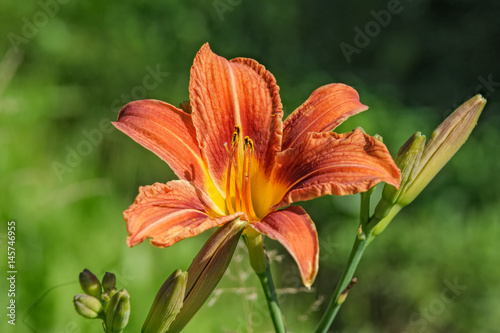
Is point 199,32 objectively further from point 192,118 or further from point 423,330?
point 192,118

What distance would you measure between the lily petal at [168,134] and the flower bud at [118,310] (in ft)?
0.86

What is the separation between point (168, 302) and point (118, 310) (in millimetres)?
108

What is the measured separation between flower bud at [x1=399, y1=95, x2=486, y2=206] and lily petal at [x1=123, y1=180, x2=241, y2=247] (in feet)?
1.41

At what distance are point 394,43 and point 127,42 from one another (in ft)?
5.57

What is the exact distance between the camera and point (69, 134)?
3.20 m

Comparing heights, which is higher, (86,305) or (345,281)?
(86,305)

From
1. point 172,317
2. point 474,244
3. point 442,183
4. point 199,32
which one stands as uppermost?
point 199,32

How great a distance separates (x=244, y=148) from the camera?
1.27 m

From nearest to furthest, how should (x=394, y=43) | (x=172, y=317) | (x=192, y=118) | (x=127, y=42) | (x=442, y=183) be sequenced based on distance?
(x=172, y=317), (x=192, y=118), (x=442, y=183), (x=127, y=42), (x=394, y=43)

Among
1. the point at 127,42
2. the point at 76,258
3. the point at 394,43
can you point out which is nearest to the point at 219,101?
the point at 76,258

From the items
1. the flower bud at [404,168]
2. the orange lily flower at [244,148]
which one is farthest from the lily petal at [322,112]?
the flower bud at [404,168]

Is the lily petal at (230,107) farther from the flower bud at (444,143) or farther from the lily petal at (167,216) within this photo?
the flower bud at (444,143)

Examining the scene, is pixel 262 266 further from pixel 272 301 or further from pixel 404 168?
pixel 404 168

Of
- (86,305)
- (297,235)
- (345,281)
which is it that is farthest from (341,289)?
(86,305)
